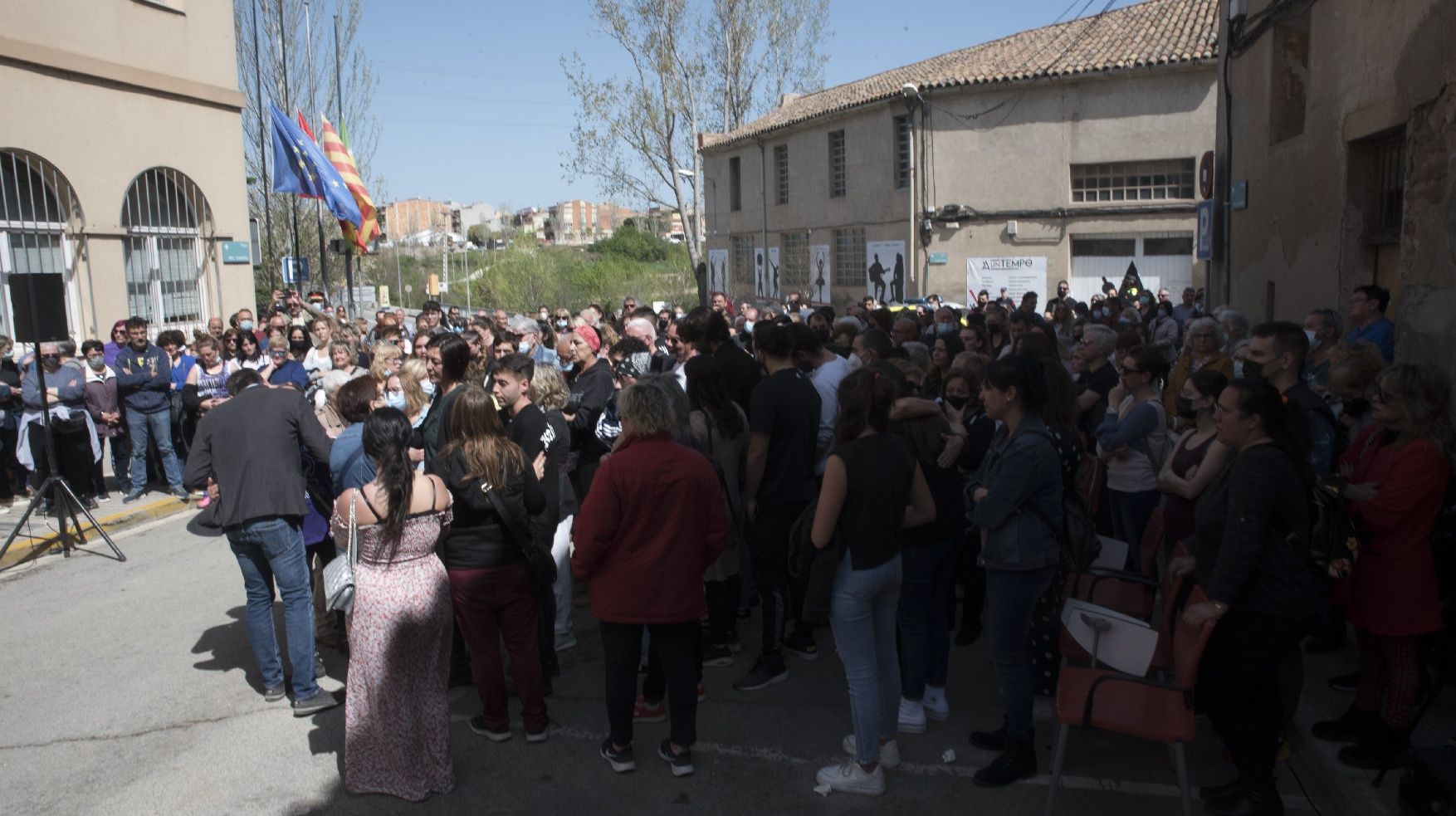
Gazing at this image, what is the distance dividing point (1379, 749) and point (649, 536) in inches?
123

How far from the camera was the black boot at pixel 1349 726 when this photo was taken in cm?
436

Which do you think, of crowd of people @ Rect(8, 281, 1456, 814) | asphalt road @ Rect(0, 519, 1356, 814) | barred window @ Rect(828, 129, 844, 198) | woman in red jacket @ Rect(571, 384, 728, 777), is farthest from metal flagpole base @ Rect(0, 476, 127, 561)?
barred window @ Rect(828, 129, 844, 198)

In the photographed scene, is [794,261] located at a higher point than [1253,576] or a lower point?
higher

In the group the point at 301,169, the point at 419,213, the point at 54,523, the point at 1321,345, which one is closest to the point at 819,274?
the point at 301,169

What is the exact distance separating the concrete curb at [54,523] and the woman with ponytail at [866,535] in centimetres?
735

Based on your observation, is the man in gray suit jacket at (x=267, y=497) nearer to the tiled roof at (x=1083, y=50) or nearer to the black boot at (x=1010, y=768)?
the black boot at (x=1010, y=768)

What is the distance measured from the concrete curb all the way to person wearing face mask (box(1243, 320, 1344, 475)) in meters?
9.01

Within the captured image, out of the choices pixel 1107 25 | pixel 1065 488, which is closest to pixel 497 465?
pixel 1065 488

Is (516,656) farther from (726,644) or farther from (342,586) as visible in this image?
(726,644)

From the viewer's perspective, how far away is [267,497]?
4941 mm

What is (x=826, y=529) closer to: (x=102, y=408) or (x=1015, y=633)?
(x=1015, y=633)

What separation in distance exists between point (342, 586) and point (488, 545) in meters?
0.62

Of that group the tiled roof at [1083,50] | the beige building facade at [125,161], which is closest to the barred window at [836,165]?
the tiled roof at [1083,50]

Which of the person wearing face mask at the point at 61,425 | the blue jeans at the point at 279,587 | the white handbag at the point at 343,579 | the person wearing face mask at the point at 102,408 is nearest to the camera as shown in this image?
the white handbag at the point at 343,579
